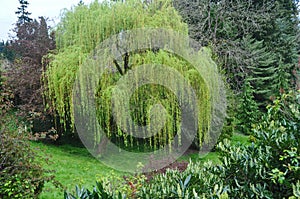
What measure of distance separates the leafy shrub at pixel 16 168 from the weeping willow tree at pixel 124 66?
2.55m

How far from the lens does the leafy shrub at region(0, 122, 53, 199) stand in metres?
3.28

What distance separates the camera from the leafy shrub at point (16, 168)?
3.28 meters

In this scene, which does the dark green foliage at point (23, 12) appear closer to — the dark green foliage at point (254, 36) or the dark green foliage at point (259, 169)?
the dark green foliage at point (254, 36)

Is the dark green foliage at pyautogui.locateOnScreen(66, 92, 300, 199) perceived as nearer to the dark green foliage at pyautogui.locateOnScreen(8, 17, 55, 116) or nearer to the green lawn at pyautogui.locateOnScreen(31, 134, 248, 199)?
the green lawn at pyautogui.locateOnScreen(31, 134, 248, 199)

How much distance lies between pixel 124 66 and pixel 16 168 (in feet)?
12.1

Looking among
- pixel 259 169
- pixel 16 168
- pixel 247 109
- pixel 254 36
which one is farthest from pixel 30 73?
pixel 254 36

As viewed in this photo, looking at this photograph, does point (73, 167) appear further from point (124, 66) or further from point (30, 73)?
point (30, 73)

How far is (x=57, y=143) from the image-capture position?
905 centimetres

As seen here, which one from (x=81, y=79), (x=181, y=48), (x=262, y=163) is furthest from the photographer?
(x=181, y=48)

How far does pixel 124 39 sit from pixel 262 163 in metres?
4.72

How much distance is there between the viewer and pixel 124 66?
6484mm

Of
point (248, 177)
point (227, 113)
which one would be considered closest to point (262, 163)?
point (248, 177)

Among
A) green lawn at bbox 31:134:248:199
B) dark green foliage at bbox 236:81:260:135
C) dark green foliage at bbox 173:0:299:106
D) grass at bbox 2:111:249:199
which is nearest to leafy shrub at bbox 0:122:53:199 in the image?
grass at bbox 2:111:249:199

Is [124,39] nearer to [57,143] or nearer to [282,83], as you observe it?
[57,143]
